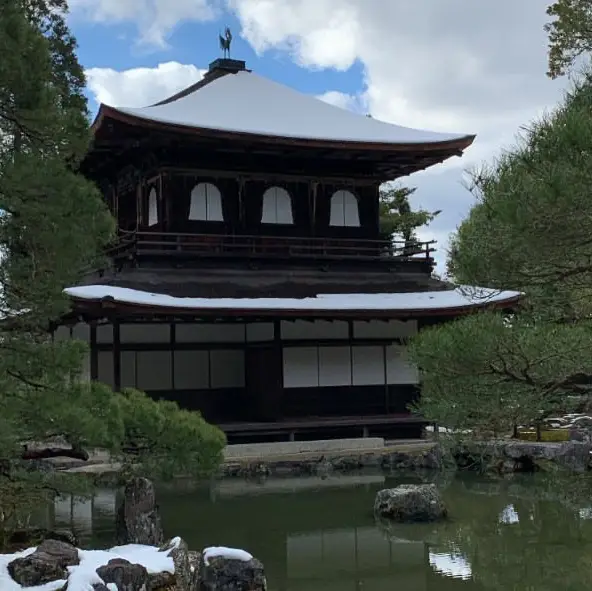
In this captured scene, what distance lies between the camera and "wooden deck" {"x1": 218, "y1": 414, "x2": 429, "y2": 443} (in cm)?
1634

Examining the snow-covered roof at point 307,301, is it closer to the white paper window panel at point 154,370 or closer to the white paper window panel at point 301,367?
the white paper window panel at point 301,367

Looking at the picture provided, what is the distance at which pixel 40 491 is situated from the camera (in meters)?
7.33

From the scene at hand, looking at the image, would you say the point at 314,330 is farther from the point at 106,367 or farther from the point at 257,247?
the point at 106,367

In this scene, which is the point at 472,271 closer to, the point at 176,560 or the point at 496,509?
the point at 176,560

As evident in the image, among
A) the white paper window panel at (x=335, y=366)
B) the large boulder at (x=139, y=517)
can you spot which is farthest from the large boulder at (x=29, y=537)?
the white paper window panel at (x=335, y=366)

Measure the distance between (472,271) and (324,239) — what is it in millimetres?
13301

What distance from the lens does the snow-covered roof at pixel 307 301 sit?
15.2 m

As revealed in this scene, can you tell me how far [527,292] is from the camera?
570 centimetres

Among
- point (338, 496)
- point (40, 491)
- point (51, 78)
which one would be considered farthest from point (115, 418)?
point (338, 496)

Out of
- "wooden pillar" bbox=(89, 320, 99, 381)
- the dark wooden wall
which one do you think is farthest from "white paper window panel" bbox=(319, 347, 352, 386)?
"wooden pillar" bbox=(89, 320, 99, 381)

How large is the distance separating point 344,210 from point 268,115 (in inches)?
104

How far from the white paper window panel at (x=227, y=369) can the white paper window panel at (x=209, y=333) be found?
30 centimetres

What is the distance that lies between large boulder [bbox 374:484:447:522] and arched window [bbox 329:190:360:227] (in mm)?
8533

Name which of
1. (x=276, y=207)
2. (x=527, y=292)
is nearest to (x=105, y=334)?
(x=276, y=207)
